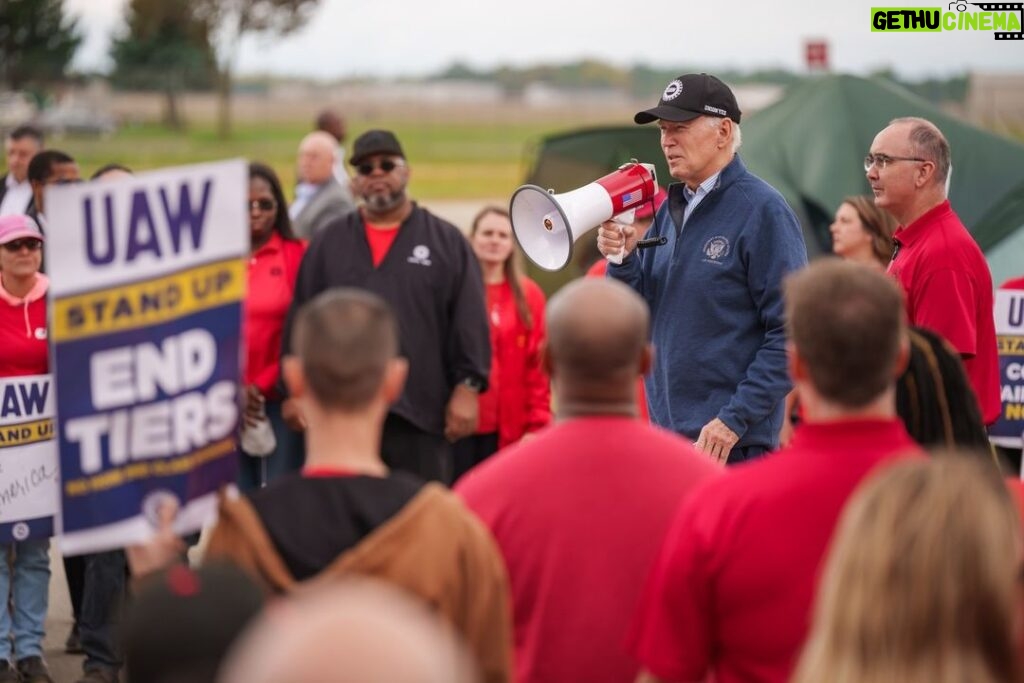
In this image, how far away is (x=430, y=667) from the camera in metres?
1.78

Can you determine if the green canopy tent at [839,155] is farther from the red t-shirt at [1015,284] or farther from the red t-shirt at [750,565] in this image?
the red t-shirt at [750,565]

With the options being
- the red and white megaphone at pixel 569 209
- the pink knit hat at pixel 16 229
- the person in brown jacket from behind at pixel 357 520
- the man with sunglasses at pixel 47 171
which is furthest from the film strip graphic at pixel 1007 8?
the person in brown jacket from behind at pixel 357 520

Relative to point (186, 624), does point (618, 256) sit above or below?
above

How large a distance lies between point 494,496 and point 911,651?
4.23 feet

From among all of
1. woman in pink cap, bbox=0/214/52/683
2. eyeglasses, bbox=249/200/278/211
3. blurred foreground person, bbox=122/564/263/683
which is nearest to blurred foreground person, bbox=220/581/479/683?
blurred foreground person, bbox=122/564/263/683

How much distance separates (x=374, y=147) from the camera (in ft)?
22.5

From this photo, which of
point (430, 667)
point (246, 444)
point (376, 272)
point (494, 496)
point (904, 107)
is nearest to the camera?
point (430, 667)

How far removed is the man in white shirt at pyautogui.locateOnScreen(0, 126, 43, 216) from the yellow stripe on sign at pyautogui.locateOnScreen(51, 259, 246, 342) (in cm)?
593

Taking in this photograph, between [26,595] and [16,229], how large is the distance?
1.60 m

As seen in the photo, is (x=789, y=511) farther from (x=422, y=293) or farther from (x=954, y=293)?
(x=422, y=293)

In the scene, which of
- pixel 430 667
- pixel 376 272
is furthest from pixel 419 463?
pixel 430 667

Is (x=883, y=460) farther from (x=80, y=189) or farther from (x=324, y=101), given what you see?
(x=324, y=101)

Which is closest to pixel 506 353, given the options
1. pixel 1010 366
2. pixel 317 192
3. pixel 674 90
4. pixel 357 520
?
pixel 674 90

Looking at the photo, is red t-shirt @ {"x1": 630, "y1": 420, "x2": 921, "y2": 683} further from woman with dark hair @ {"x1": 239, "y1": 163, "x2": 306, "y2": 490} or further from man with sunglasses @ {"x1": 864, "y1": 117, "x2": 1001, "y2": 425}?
woman with dark hair @ {"x1": 239, "y1": 163, "x2": 306, "y2": 490}
